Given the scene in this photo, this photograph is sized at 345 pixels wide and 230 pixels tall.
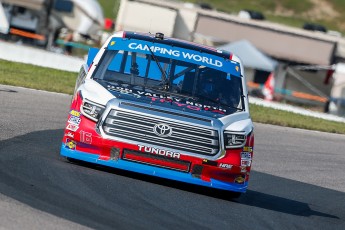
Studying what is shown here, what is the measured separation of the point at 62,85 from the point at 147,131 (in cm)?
1254

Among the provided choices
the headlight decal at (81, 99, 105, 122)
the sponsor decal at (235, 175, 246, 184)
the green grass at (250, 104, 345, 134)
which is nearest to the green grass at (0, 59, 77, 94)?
the green grass at (250, 104, 345, 134)

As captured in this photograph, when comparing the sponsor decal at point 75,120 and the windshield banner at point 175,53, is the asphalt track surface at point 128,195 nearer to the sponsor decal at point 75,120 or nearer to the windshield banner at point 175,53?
the sponsor decal at point 75,120

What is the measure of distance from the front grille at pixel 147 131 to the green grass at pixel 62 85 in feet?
33.5

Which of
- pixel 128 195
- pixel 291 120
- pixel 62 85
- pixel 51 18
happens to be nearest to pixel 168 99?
pixel 128 195

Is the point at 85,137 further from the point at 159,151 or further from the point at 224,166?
the point at 224,166

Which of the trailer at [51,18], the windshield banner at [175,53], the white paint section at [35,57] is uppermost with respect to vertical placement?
the windshield banner at [175,53]

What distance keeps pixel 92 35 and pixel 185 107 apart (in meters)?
32.2

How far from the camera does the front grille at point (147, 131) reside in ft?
33.6

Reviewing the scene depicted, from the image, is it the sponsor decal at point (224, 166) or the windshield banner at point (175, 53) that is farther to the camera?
the windshield banner at point (175, 53)

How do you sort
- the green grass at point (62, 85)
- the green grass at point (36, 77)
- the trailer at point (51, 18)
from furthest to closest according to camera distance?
the trailer at point (51, 18), the green grass at point (62, 85), the green grass at point (36, 77)

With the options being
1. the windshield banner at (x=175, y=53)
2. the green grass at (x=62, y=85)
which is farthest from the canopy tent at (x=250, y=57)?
the windshield banner at (x=175, y=53)

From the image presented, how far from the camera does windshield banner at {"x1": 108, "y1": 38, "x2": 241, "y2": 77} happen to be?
11.5m

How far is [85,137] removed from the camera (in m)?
10.4

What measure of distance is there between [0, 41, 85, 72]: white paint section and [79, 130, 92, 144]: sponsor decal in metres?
16.4
